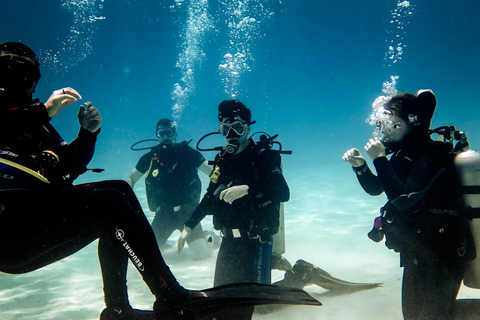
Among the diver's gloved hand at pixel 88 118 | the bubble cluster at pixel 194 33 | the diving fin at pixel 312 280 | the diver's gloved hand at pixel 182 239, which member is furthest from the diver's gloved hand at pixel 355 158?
the bubble cluster at pixel 194 33

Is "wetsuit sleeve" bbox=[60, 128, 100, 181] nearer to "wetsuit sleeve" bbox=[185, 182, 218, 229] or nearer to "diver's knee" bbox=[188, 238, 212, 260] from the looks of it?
"wetsuit sleeve" bbox=[185, 182, 218, 229]

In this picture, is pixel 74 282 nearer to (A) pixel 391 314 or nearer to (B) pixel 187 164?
(B) pixel 187 164

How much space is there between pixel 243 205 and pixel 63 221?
2490mm

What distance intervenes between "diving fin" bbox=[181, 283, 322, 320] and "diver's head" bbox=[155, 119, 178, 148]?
5.92 meters

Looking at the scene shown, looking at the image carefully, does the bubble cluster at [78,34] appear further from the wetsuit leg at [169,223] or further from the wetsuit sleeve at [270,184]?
the wetsuit sleeve at [270,184]

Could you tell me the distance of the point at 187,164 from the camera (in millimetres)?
7094

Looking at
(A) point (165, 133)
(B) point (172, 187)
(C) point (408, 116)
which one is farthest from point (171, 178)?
(C) point (408, 116)

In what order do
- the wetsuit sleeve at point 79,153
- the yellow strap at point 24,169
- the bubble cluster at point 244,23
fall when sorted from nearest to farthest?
1. the yellow strap at point 24,169
2. the wetsuit sleeve at point 79,153
3. the bubble cluster at point 244,23

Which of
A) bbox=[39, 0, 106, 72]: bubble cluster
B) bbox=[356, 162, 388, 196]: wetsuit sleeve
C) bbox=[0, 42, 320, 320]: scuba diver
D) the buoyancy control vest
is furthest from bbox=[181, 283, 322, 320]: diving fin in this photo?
bbox=[39, 0, 106, 72]: bubble cluster

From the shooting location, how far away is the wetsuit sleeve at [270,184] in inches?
143

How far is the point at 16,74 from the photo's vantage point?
1.82 metres

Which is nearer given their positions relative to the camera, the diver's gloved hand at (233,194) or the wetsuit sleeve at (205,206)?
the diver's gloved hand at (233,194)

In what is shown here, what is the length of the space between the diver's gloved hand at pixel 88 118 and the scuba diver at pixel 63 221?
452mm

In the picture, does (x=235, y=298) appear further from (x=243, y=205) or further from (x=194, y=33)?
(x=194, y=33)
